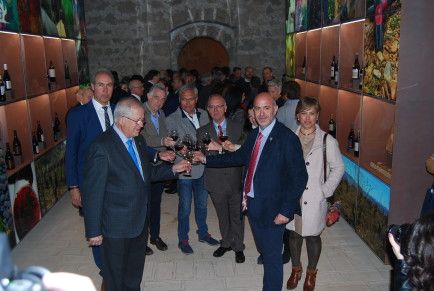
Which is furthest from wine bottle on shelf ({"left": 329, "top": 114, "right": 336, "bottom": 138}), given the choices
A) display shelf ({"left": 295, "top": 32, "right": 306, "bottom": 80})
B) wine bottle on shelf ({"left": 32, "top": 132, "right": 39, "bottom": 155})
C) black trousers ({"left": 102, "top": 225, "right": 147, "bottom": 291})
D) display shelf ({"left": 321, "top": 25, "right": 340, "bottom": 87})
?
wine bottle on shelf ({"left": 32, "top": 132, "right": 39, "bottom": 155})

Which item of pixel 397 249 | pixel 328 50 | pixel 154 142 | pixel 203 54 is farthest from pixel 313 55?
pixel 397 249

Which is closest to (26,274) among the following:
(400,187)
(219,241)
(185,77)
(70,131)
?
(70,131)

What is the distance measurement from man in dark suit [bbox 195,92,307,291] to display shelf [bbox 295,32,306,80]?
4.78 meters

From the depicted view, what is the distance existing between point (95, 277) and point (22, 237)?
56.7 inches

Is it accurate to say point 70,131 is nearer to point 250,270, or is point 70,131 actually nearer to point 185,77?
point 250,270

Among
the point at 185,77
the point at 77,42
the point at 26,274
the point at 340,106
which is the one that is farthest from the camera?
the point at 77,42

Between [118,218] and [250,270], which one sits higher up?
[118,218]

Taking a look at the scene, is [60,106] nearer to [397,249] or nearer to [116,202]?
[116,202]

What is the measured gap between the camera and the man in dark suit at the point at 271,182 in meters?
3.09

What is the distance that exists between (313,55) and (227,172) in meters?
3.97

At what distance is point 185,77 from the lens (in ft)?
25.4

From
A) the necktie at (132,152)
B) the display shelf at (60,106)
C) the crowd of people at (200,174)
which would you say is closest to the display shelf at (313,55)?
the crowd of people at (200,174)

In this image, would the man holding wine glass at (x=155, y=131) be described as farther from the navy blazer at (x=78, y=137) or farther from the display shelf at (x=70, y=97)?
the display shelf at (x=70, y=97)

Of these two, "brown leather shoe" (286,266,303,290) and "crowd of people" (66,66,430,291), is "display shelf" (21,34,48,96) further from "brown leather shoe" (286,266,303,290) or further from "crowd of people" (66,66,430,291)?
"brown leather shoe" (286,266,303,290)
